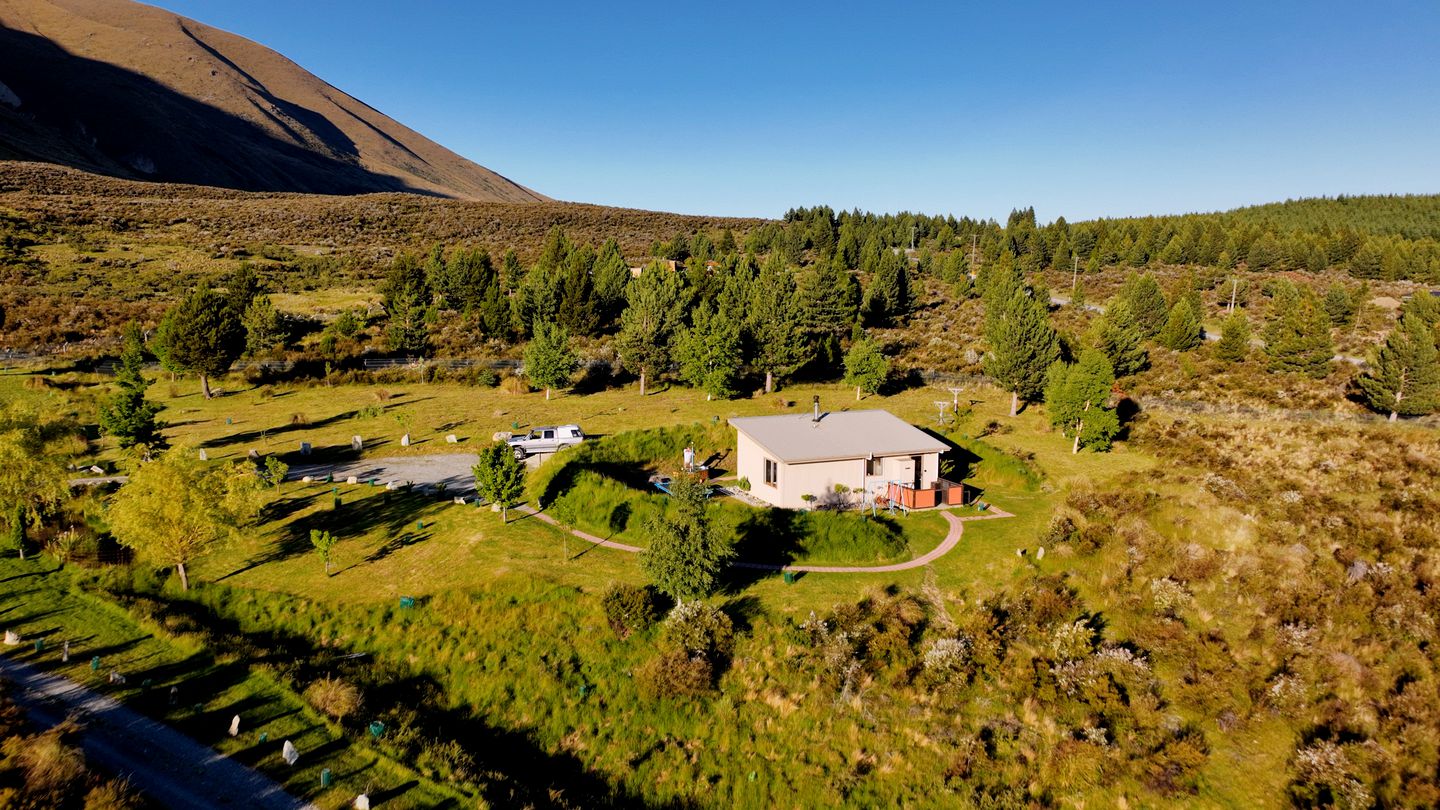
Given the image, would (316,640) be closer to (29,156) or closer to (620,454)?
(620,454)

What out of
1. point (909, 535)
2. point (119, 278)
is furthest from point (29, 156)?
point (909, 535)

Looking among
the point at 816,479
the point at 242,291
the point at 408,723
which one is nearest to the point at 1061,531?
the point at 816,479

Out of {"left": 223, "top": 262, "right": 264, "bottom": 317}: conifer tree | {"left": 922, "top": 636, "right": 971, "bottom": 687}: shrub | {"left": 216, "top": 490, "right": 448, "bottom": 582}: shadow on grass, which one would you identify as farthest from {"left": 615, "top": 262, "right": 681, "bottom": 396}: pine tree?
{"left": 922, "top": 636, "right": 971, "bottom": 687}: shrub

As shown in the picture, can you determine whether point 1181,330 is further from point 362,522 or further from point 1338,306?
point 362,522

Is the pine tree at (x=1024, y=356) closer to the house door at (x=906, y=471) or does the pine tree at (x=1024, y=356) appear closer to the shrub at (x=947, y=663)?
the house door at (x=906, y=471)

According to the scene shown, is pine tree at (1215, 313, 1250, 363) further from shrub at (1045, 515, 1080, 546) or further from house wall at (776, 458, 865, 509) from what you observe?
house wall at (776, 458, 865, 509)

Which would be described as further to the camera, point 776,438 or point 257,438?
point 257,438
